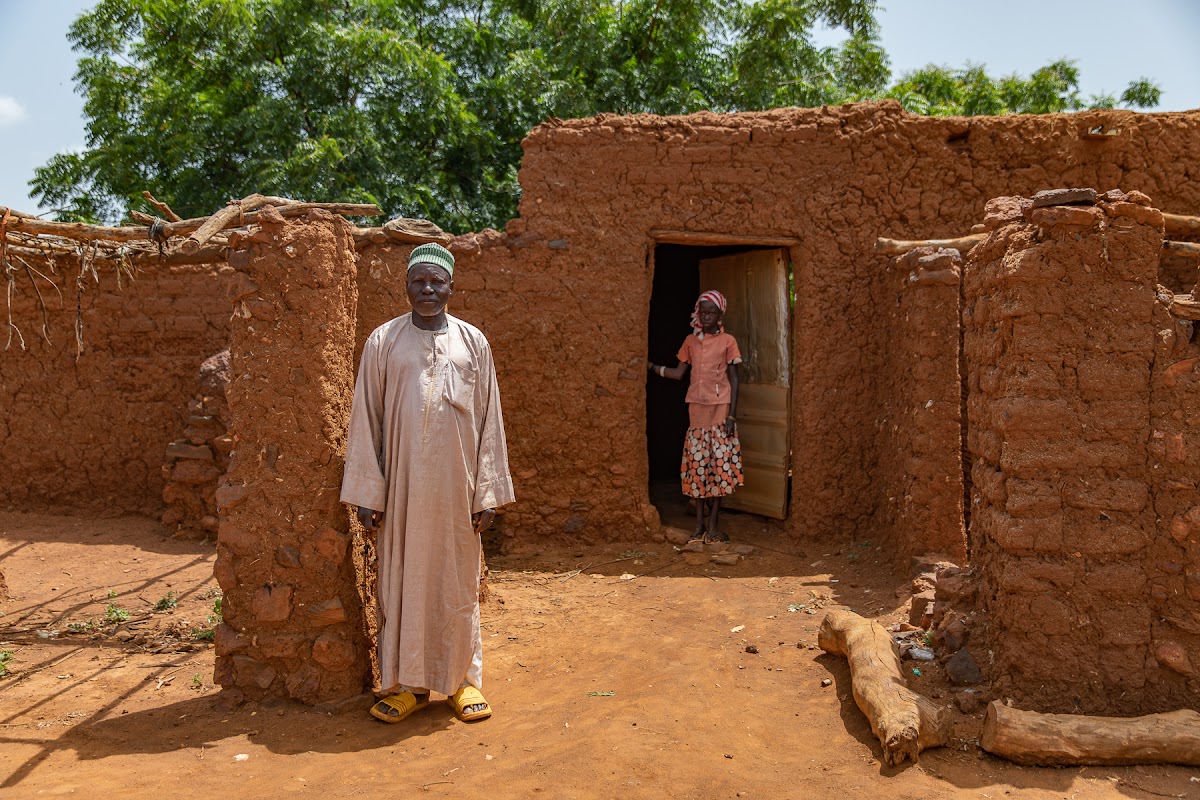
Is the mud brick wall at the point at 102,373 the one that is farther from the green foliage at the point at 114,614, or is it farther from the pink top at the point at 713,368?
the pink top at the point at 713,368

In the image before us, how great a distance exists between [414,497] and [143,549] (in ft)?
13.1

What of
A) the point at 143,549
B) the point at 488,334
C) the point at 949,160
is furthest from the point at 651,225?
the point at 143,549

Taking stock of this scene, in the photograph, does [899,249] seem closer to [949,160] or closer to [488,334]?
[949,160]

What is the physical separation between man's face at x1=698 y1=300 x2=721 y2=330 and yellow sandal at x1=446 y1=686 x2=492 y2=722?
3.66 m

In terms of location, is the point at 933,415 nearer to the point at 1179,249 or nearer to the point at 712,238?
the point at 1179,249

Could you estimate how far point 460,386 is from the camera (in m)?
4.02

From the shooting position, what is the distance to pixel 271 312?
4.05 metres

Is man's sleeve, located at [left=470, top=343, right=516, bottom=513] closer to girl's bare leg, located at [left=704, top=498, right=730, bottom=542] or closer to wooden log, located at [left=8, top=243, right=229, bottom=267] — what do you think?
wooden log, located at [left=8, top=243, right=229, bottom=267]

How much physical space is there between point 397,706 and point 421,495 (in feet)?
2.99

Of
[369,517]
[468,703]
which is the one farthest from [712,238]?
[468,703]

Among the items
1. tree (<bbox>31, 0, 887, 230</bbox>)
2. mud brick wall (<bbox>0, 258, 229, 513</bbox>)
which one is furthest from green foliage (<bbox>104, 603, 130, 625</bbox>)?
tree (<bbox>31, 0, 887, 230</bbox>)

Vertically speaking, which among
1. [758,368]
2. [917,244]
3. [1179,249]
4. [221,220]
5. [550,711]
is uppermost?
[221,220]

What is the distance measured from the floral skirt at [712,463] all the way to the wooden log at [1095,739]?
11.7 ft

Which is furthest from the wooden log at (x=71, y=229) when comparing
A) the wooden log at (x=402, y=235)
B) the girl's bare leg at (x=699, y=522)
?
the girl's bare leg at (x=699, y=522)
